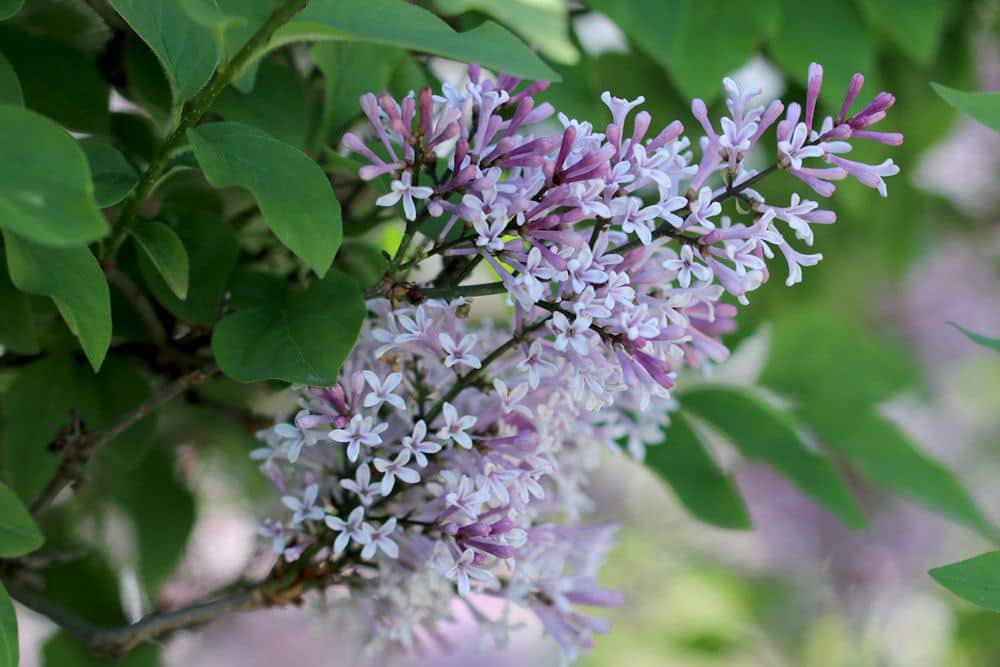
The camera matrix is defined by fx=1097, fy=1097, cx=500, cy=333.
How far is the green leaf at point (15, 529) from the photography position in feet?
1.15

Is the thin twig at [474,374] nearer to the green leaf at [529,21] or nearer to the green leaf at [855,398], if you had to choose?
the green leaf at [529,21]

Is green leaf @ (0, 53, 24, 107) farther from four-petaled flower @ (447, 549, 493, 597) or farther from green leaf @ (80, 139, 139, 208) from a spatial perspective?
four-petaled flower @ (447, 549, 493, 597)

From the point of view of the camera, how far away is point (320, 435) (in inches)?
14.5

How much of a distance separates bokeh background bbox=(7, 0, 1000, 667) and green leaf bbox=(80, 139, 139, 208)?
0.39ft

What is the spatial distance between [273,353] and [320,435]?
1.3 inches

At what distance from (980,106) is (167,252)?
295mm

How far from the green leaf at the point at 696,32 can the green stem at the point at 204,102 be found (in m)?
0.24

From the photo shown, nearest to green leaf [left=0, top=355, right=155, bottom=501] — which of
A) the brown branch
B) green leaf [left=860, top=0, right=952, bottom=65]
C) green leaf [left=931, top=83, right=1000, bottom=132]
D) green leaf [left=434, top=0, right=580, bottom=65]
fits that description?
the brown branch

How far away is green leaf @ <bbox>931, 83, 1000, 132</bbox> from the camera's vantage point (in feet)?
1.28

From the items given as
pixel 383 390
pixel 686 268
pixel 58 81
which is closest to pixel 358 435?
pixel 383 390

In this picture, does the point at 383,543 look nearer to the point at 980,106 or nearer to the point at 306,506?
the point at 306,506

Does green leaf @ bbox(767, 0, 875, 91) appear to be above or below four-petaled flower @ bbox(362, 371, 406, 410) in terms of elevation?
above

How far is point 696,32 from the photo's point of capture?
59 cm

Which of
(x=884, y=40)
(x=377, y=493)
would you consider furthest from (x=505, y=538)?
(x=884, y=40)
